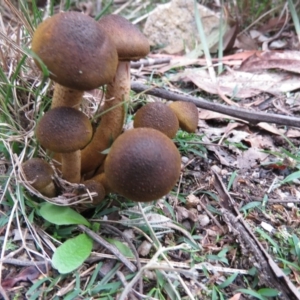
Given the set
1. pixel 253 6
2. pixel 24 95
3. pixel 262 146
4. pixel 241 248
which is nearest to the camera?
pixel 241 248

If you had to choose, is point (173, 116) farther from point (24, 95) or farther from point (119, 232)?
point (24, 95)

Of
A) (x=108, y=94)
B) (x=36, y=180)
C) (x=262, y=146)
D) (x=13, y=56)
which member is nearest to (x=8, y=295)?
(x=36, y=180)

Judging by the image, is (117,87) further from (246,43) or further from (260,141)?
(246,43)

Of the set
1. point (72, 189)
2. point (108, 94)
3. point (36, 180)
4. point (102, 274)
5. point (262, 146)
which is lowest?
point (262, 146)

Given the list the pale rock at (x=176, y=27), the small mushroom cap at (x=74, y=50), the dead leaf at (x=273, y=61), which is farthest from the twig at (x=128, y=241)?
the pale rock at (x=176, y=27)

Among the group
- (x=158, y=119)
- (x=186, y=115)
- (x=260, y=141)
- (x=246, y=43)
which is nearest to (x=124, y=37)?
(x=158, y=119)

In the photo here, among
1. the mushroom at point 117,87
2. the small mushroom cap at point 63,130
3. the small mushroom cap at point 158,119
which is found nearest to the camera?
the small mushroom cap at point 63,130

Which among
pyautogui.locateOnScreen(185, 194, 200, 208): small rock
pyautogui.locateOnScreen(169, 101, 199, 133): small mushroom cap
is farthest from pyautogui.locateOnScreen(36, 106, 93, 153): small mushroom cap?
pyautogui.locateOnScreen(185, 194, 200, 208): small rock

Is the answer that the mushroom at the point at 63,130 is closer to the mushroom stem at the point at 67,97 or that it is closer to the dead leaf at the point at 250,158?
the mushroom stem at the point at 67,97
